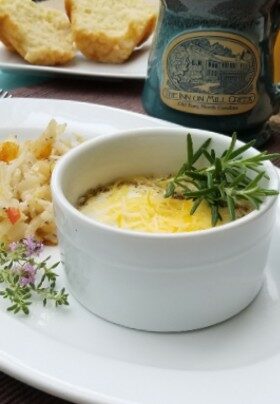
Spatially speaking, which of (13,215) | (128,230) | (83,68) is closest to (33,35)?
(83,68)

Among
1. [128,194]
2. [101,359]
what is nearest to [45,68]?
[128,194]

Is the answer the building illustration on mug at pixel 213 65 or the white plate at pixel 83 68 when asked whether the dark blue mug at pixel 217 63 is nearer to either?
the building illustration on mug at pixel 213 65

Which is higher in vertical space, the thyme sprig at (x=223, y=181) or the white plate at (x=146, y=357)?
the thyme sprig at (x=223, y=181)

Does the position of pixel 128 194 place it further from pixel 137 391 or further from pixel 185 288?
pixel 137 391

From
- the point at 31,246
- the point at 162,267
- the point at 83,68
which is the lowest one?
the point at 83,68

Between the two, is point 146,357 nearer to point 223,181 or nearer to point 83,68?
point 223,181

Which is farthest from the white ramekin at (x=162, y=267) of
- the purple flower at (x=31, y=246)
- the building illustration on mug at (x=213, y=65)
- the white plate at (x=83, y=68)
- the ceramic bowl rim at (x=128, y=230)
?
the white plate at (x=83, y=68)
